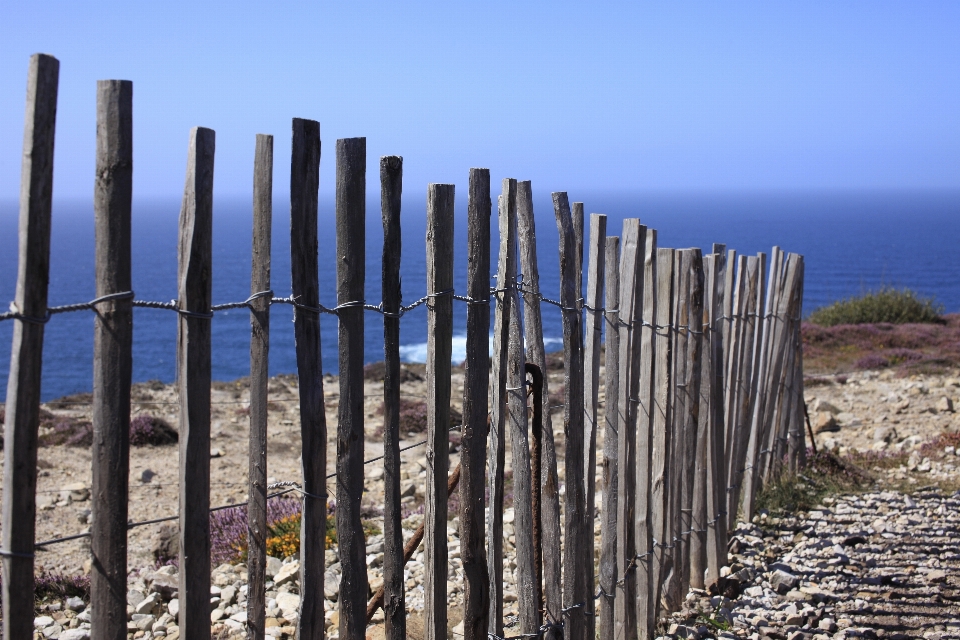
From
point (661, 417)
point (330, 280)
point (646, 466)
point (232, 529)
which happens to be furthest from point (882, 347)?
point (330, 280)

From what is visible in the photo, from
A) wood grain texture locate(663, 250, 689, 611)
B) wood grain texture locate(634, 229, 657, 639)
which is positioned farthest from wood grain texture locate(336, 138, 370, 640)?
wood grain texture locate(663, 250, 689, 611)

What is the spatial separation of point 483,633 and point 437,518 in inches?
24.2

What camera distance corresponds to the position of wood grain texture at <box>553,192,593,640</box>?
3.68 meters

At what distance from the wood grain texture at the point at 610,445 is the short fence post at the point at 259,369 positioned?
2113 mm

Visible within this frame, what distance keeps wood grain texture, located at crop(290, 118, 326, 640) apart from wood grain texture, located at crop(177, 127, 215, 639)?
26 cm

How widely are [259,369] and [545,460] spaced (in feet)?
5.28

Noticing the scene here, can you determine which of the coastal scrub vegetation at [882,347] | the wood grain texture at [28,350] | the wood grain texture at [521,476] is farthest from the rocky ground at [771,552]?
the coastal scrub vegetation at [882,347]

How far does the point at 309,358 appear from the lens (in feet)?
8.36

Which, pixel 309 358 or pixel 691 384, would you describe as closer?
pixel 309 358

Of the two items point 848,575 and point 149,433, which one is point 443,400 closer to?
point 848,575

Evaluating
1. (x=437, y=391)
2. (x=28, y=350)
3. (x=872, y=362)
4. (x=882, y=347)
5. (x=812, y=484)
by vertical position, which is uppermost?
(x=28, y=350)

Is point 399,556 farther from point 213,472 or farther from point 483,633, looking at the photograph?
point 213,472

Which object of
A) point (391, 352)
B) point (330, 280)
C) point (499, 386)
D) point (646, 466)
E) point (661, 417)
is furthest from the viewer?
point (330, 280)

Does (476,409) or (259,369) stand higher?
(259,369)
